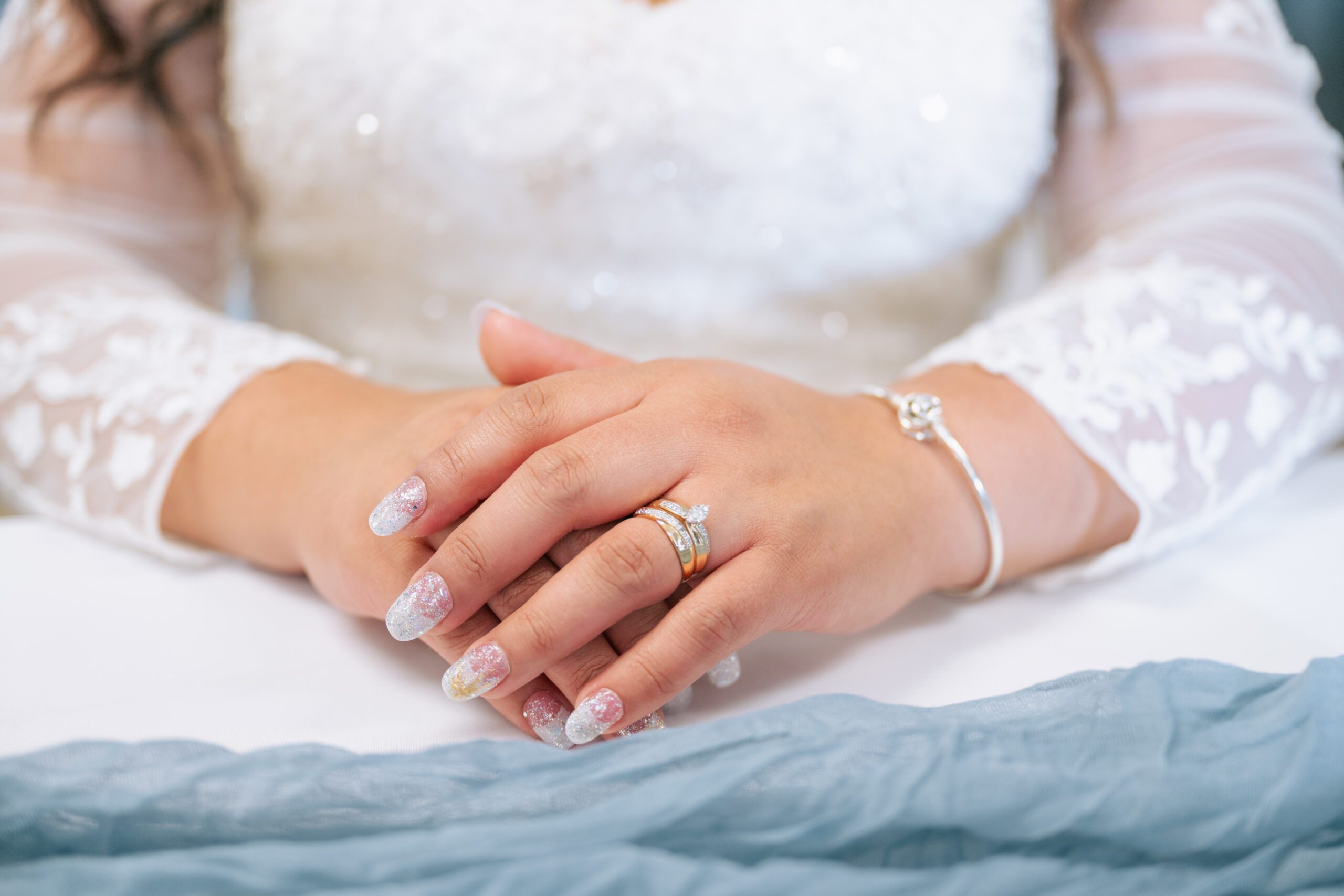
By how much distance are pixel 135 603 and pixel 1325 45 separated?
162 cm

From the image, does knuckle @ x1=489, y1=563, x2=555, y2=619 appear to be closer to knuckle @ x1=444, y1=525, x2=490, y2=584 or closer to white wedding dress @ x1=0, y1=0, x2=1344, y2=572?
knuckle @ x1=444, y1=525, x2=490, y2=584

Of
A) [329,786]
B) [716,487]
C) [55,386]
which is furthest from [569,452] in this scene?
[55,386]

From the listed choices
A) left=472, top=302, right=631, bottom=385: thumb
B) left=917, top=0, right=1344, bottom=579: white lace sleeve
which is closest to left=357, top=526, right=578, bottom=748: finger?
left=472, top=302, right=631, bottom=385: thumb

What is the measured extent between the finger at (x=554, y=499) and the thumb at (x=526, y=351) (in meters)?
0.11

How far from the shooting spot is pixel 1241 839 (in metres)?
0.35

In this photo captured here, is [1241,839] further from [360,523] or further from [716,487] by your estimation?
[360,523]

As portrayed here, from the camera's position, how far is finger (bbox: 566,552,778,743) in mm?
428

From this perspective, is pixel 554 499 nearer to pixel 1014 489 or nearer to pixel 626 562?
pixel 626 562

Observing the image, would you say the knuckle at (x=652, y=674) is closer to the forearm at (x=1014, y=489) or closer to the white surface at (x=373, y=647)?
the white surface at (x=373, y=647)

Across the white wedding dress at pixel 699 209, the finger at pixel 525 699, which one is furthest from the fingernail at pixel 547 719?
the white wedding dress at pixel 699 209

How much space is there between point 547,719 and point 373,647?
14cm

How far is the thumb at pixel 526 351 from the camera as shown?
56 cm

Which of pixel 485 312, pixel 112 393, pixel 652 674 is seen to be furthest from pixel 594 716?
pixel 112 393

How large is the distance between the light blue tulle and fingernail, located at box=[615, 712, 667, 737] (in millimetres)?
61
